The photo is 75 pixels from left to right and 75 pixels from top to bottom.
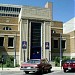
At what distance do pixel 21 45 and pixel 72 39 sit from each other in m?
11.2

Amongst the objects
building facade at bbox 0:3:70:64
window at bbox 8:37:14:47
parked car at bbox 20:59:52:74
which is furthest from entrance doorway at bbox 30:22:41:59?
parked car at bbox 20:59:52:74

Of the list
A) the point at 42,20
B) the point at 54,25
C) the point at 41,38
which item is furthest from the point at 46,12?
the point at 54,25

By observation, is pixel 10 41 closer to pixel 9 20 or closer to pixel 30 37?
pixel 30 37

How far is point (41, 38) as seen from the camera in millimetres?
49875

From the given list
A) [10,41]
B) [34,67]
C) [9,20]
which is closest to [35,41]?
[10,41]

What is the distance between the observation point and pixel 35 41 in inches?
1964

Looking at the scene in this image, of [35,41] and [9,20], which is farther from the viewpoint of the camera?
[9,20]

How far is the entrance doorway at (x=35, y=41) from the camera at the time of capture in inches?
1955

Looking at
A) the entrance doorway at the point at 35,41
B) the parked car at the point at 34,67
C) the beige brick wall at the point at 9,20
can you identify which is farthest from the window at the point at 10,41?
the parked car at the point at 34,67

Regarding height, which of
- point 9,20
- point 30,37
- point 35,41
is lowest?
point 35,41

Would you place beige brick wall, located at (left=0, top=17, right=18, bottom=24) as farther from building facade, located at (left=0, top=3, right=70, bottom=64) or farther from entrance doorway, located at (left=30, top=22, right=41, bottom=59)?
entrance doorway, located at (left=30, top=22, right=41, bottom=59)

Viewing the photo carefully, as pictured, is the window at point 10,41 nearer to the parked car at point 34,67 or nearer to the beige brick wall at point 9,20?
the beige brick wall at point 9,20

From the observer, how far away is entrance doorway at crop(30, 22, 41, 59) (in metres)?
49.7

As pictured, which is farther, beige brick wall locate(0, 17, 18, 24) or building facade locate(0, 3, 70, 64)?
beige brick wall locate(0, 17, 18, 24)
